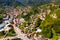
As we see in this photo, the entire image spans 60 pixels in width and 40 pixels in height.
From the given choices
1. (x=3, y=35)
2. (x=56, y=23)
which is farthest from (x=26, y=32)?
(x=56, y=23)

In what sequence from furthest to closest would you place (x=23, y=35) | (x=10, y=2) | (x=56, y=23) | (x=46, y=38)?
(x=10, y=2)
(x=23, y=35)
(x=56, y=23)
(x=46, y=38)

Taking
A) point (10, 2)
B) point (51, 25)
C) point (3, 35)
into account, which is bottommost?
point (10, 2)

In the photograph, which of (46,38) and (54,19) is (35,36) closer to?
(46,38)

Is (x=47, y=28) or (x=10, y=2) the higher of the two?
(x=47, y=28)

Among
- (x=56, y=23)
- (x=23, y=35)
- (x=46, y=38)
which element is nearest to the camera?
(x=46, y=38)

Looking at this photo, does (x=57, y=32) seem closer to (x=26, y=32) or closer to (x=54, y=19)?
(x=54, y=19)

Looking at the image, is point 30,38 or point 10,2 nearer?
point 30,38

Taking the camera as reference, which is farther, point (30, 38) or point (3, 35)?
point (3, 35)

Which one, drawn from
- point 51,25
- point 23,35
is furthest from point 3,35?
point 51,25

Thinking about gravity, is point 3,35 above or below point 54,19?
below
